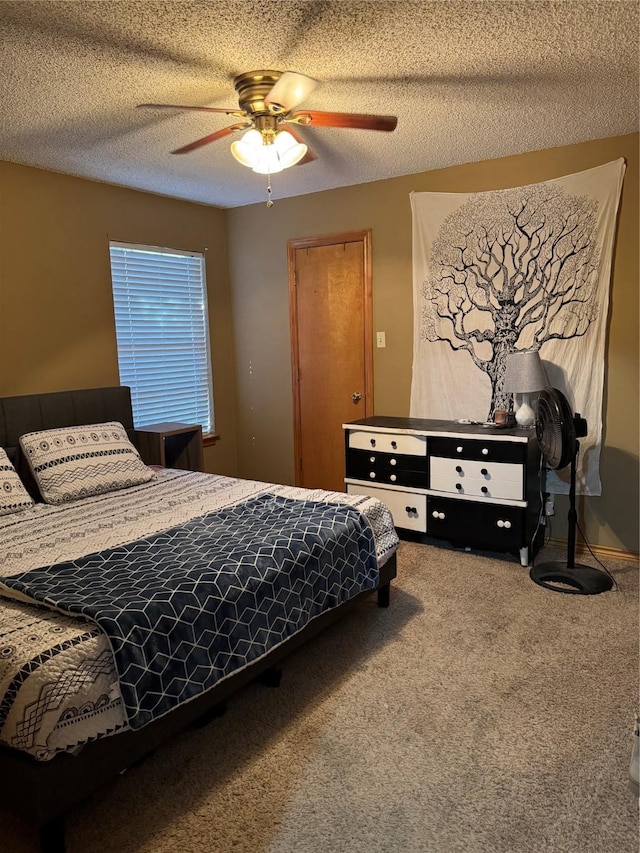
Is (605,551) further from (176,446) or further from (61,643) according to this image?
(61,643)

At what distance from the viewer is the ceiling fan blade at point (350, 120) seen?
2.44 m

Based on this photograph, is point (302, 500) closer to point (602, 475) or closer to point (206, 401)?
point (602, 475)

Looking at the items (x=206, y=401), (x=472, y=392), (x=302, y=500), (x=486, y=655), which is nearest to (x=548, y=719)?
(x=486, y=655)

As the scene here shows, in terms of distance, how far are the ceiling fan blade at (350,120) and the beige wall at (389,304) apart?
173 centimetres

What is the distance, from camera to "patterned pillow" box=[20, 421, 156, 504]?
331cm

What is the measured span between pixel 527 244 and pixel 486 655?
2.52 m

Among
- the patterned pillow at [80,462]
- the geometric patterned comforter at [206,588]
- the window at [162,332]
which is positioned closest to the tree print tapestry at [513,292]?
the geometric patterned comforter at [206,588]

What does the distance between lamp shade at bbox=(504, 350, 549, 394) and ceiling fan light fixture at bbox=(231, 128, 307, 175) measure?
1785 millimetres

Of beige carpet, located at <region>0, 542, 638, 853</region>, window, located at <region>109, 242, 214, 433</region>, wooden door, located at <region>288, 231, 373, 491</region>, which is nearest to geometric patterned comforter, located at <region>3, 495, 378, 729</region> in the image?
beige carpet, located at <region>0, 542, 638, 853</region>

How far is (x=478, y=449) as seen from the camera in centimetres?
372

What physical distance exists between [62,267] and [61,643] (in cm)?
295

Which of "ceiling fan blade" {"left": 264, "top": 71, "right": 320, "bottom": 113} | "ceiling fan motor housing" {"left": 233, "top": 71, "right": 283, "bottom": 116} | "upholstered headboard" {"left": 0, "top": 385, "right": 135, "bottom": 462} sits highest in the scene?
"ceiling fan motor housing" {"left": 233, "top": 71, "right": 283, "bottom": 116}

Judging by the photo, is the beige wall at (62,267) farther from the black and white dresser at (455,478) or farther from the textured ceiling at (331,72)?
the black and white dresser at (455,478)

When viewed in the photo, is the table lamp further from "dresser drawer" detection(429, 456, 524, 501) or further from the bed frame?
the bed frame
